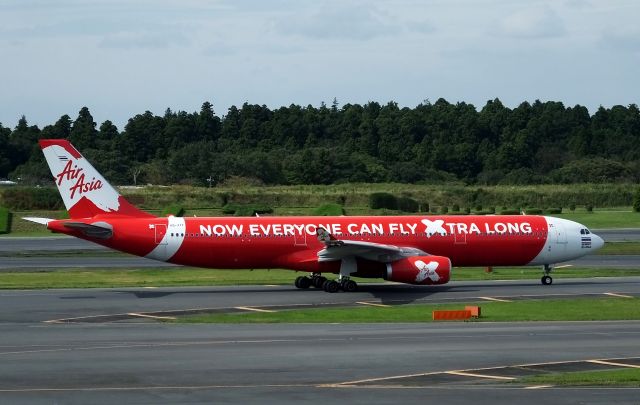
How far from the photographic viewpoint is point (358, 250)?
47375 mm

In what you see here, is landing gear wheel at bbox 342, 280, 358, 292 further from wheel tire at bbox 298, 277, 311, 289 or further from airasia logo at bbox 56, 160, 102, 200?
airasia logo at bbox 56, 160, 102, 200

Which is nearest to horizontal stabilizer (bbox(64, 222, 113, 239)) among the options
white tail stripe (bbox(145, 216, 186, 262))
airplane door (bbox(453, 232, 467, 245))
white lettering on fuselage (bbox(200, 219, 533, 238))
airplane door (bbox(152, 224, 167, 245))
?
airplane door (bbox(152, 224, 167, 245))

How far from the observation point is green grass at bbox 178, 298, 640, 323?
125ft

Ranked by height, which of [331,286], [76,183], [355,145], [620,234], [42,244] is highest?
[355,145]

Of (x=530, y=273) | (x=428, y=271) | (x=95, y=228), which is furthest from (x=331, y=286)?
(x=530, y=273)

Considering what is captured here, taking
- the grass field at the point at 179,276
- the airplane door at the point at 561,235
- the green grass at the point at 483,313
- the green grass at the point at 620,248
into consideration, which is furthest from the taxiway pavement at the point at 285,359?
the green grass at the point at 620,248

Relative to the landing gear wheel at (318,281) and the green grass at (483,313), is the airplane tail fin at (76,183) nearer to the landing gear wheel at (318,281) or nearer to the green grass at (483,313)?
the landing gear wheel at (318,281)

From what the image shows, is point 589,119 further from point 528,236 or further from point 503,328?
point 503,328

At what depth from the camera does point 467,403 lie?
74.5 feet

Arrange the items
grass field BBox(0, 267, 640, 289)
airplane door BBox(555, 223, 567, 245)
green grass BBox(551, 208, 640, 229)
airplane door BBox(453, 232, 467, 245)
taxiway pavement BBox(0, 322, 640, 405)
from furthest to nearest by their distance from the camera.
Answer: green grass BBox(551, 208, 640, 229)
grass field BBox(0, 267, 640, 289)
airplane door BBox(555, 223, 567, 245)
airplane door BBox(453, 232, 467, 245)
taxiway pavement BBox(0, 322, 640, 405)

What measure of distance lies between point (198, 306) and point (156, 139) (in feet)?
415

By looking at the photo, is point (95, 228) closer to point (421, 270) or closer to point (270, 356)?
point (421, 270)

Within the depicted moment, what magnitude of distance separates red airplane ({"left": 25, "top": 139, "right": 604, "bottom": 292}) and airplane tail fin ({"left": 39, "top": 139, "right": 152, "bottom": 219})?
44 mm

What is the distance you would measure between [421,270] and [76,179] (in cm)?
1578
